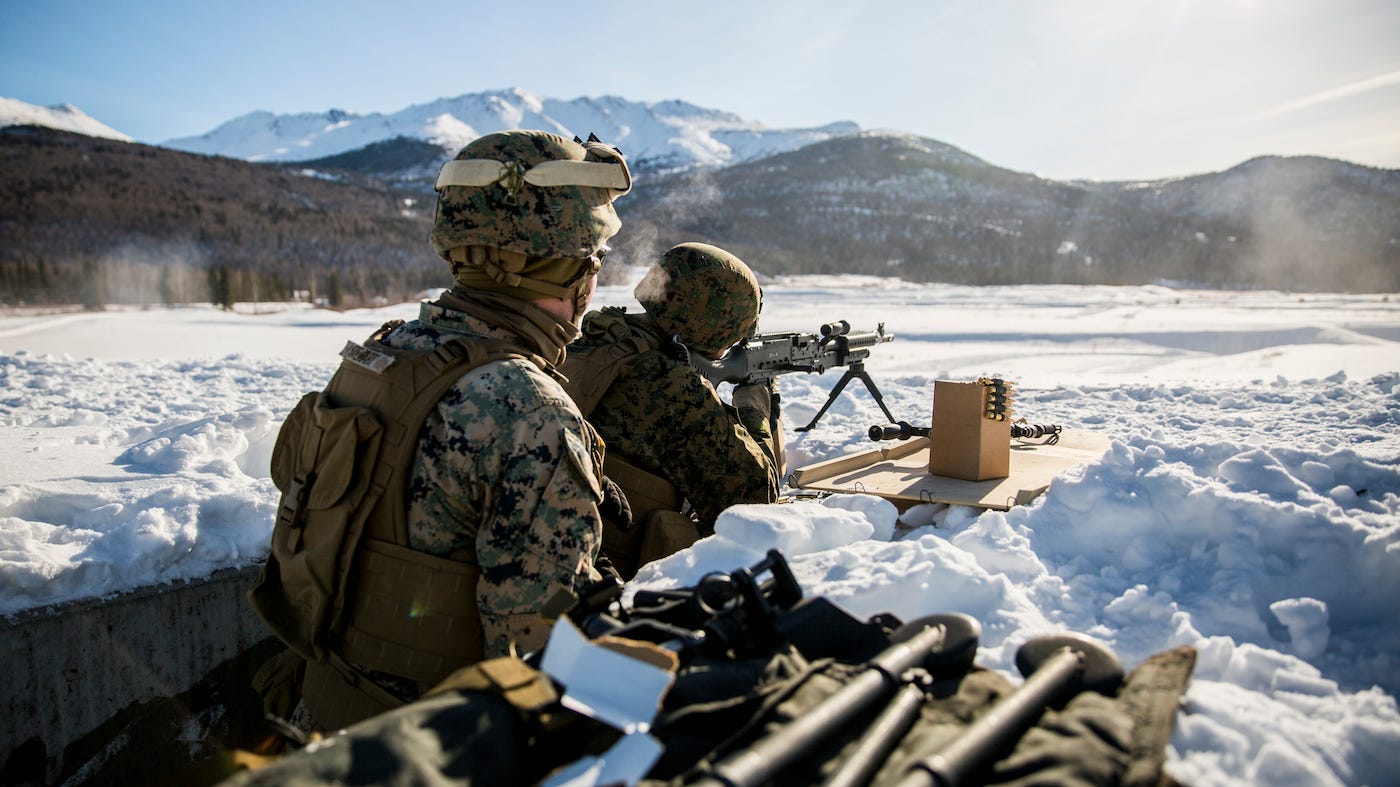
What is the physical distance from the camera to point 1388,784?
131cm

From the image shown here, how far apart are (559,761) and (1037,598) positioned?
1429 mm

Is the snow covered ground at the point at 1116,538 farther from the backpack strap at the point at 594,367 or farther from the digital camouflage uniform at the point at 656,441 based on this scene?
the backpack strap at the point at 594,367

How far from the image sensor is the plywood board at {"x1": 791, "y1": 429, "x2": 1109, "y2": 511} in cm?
352

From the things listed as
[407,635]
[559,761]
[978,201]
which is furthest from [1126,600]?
[978,201]

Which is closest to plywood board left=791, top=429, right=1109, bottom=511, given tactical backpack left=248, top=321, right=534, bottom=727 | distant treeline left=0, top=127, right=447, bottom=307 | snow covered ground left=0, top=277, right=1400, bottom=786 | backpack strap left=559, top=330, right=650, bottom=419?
snow covered ground left=0, top=277, right=1400, bottom=786

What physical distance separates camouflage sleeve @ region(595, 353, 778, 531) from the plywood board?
653 mm

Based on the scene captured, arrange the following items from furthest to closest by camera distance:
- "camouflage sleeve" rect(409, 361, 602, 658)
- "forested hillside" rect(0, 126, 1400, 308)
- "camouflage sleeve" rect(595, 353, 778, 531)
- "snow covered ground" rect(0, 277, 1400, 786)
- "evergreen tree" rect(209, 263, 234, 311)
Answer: "forested hillside" rect(0, 126, 1400, 308)
"evergreen tree" rect(209, 263, 234, 311)
"camouflage sleeve" rect(595, 353, 778, 531)
"camouflage sleeve" rect(409, 361, 602, 658)
"snow covered ground" rect(0, 277, 1400, 786)

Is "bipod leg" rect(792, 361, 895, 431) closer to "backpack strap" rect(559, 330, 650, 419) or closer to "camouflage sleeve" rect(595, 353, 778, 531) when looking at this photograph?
"camouflage sleeve" rect(595, 353, 778, 531)

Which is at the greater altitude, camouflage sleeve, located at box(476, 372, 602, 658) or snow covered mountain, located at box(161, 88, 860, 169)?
snow covered mountain, located at box(161, 88, 860, 169)

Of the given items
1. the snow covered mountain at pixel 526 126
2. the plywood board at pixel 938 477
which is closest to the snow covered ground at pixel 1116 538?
the plywood board at pixel 938 477

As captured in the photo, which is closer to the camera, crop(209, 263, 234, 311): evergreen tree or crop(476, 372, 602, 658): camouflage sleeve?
crop(476, 372, 602, 658): camouflage sleeve

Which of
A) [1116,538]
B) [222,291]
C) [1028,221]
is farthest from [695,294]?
[1028,221]

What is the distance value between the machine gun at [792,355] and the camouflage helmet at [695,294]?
279 millimetres

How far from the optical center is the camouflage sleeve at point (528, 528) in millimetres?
1995
